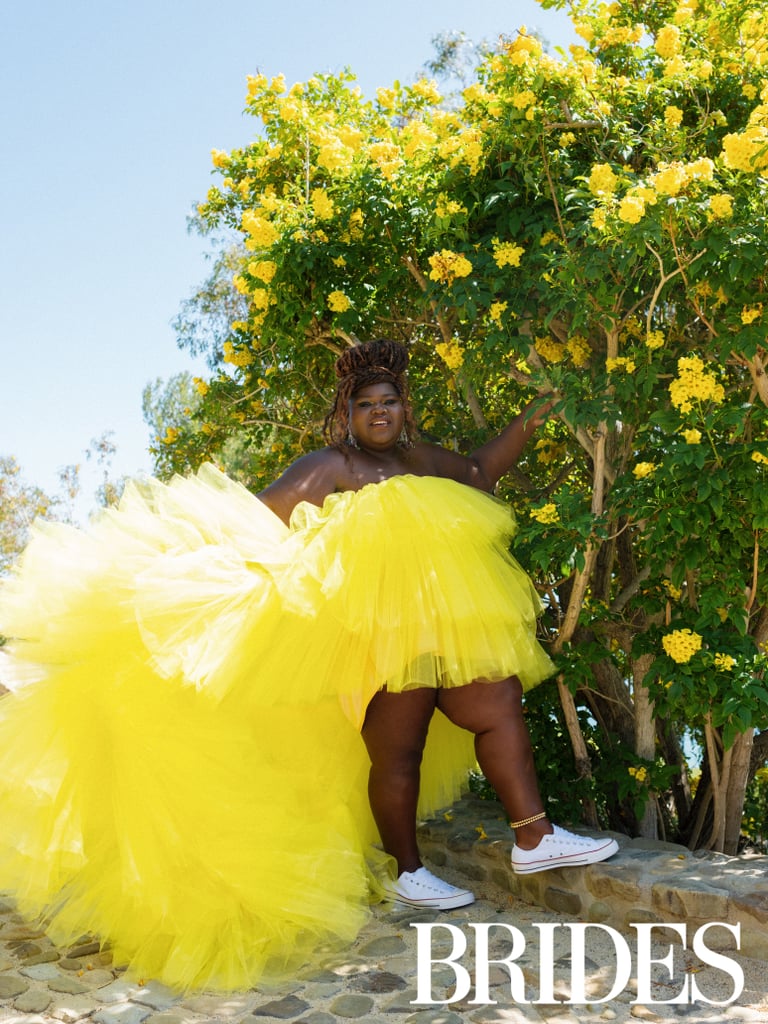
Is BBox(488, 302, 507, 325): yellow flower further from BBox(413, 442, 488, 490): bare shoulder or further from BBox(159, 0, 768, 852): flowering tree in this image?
BBox(413, 442, 488, 490): bare shoulder

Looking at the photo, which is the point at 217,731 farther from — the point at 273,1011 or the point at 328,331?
the point at 328,331

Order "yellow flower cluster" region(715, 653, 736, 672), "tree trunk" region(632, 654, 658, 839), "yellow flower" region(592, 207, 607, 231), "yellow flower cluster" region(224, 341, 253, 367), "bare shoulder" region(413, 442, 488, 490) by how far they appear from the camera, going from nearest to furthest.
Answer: "yellow flower" region(592, 207, 607, 231), "yellow flower cluster" region(715, 653, 736, 672), "bare shoulder" region(413, 442, 488, 490), "tree trunk" region(632, 654, 658, 839), "yellow flower cluster" region(224, 341, 253, 367)

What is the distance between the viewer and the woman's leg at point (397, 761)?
3121 mm

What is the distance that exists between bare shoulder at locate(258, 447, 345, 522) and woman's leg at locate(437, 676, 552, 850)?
81 centimetres

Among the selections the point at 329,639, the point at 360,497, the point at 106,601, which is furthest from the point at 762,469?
the point at 106,601

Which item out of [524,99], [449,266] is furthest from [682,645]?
[524,99]

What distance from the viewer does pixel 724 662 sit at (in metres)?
3.00

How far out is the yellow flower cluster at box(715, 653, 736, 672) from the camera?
299cm

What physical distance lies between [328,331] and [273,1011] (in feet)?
8.64

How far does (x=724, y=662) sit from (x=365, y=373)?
60.7 inches

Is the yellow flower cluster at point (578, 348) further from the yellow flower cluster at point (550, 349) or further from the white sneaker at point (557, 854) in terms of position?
the white sneaker at point (557, 854)

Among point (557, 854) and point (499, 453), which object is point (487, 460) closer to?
point (499, 453)

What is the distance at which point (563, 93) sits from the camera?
3.31 meters

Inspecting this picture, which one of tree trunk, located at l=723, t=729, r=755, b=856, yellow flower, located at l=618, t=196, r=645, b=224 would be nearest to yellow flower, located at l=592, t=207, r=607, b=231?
yellow flower, located at l=618, t=196, r=645, b=224
